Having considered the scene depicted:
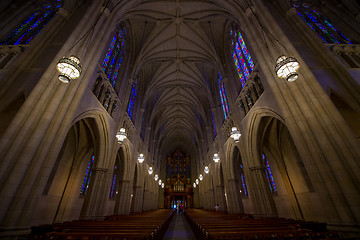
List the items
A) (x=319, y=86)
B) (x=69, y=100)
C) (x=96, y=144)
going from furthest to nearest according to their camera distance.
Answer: (x=96, y=144) → (x=69, y=100) → (x=319, y=86)

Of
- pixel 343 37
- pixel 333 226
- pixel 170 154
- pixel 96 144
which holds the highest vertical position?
pixel 170 154

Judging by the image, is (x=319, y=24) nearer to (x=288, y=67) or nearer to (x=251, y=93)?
(x=251, y=93)

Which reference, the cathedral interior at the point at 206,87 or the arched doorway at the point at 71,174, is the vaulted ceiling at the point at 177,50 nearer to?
the cathedral interior at the point at 206,87

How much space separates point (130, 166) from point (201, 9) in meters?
15.5

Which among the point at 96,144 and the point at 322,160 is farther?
the point at 96,144

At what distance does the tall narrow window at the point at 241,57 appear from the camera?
1056 centimetres

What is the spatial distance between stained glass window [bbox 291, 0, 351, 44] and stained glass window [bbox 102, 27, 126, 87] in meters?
13.0

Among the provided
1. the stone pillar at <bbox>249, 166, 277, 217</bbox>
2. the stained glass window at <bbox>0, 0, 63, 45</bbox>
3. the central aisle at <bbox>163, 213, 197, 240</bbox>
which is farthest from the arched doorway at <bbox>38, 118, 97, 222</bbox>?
the stone pillar at <bbox>249, 166, 277, 217</bbox>

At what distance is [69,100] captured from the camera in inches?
224

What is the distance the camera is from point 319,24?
9.03m

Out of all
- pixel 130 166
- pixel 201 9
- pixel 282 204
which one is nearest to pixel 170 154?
pixel 130 166

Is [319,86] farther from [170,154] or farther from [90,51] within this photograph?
[170,154]

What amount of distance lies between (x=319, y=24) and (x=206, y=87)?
37.0ft

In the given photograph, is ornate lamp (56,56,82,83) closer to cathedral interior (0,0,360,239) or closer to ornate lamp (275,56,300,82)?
cathedral interior (0,0,360,239)
